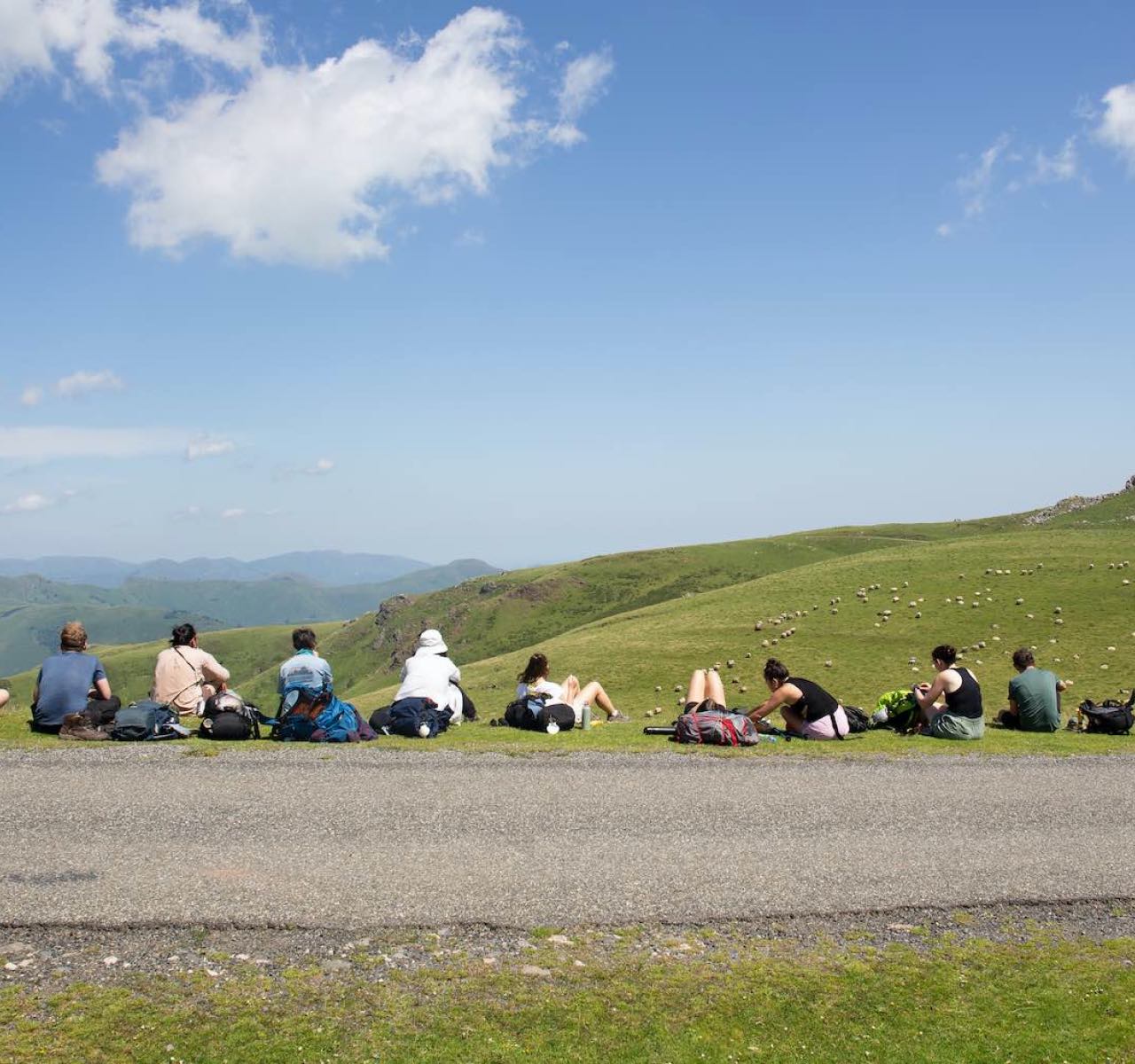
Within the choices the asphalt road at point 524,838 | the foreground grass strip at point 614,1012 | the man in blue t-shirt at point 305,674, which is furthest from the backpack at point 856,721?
the man in blue t-shirt at point 305,674

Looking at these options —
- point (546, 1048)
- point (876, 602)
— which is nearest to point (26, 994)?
point (546, 1048)

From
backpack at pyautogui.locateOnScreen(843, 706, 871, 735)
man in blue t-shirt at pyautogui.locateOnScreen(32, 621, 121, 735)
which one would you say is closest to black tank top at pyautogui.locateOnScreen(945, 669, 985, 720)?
backpack at pyautogui.locateOnScreen(843, 706, 871, 735)

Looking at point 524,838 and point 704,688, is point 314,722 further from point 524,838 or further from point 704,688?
point 704,688

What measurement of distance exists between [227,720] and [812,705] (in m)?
14.0

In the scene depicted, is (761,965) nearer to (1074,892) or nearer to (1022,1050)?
(1022,1050)

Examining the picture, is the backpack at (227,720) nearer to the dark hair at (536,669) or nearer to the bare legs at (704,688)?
the dark hair at (536,669)

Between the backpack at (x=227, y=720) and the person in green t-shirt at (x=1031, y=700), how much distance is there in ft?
65.4

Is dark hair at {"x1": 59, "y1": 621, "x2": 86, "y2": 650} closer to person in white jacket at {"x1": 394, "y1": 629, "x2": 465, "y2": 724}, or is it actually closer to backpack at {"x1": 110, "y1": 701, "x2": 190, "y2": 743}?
backpack at {"x1": 110, "y1": 701, "x2": 190, "y2": 743}

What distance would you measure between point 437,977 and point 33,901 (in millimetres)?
5488

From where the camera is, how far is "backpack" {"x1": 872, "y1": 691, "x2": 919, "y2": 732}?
79.9 ft

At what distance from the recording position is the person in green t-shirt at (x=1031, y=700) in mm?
24891

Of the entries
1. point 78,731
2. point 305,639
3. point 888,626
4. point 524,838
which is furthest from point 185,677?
point 888,626

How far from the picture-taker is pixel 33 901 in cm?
1162

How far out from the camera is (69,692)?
20.7 metres
